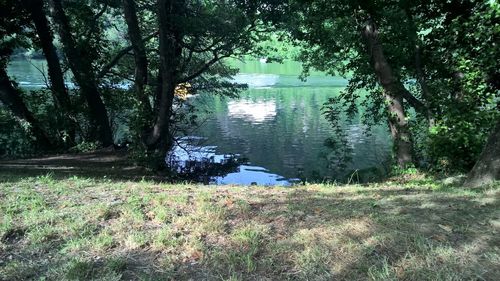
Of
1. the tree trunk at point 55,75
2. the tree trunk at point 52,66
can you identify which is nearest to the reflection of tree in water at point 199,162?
the tree trunk at point 55,75

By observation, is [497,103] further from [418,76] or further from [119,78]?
[119,78]

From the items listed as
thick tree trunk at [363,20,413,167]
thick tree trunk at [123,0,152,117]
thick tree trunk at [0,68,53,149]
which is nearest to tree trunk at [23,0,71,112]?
thick tree trunk at [0,68,53,149]

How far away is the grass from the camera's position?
3439 millimetres

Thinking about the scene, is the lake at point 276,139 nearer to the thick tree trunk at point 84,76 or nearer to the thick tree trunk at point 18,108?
the thick tree trunk at point 84,76

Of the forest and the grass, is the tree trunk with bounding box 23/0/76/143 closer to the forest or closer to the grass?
the forest

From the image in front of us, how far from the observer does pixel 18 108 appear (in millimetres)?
15938

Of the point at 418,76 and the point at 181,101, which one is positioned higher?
the point at 418,76

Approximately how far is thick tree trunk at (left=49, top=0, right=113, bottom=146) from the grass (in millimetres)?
12223

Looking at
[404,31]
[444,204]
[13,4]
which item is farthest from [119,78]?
[444,204]

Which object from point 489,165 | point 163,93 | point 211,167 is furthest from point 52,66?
point 489,165

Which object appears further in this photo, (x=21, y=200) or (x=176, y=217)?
(x=21, y=200)

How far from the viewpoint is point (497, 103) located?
996 cm

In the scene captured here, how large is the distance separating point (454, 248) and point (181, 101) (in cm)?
1540

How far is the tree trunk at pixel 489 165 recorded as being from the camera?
640 centimetres
